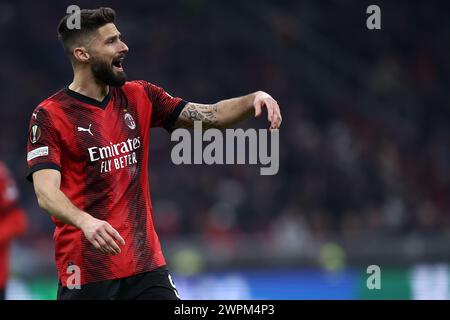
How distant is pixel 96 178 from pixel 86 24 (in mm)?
794

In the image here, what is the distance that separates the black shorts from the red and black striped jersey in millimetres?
33

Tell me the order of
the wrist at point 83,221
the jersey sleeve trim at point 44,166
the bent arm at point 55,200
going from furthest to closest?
the jersey sleeve trim at point 44,166, the bent arm at point 55,200, the wrist at point 83,221

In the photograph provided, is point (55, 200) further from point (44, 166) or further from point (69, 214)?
point (44, 166)

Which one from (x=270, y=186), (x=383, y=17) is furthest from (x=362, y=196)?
(x=383, y=17)

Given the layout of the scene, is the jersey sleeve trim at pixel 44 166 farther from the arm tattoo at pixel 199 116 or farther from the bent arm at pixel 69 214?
the arm tattoo at pixel 199 116

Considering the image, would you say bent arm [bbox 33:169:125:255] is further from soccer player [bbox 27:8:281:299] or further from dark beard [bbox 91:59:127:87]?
dark beard [bbox 91:59:127:87]

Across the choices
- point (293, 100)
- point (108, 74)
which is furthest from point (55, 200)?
point (293, 100)

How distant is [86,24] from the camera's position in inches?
205

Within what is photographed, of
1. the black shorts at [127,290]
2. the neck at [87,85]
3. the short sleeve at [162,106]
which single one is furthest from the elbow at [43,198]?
the short sleeve at [162,106]

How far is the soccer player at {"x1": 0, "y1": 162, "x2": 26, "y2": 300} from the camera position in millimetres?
7527

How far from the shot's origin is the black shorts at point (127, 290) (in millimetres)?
5090

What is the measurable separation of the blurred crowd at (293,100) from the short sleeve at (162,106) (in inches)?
319

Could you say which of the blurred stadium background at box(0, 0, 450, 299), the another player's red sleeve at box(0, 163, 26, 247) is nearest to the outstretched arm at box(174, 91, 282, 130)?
the another player's red sleeve at box(0, 163, 26, 247)

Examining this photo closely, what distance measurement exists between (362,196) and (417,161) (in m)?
1.37
